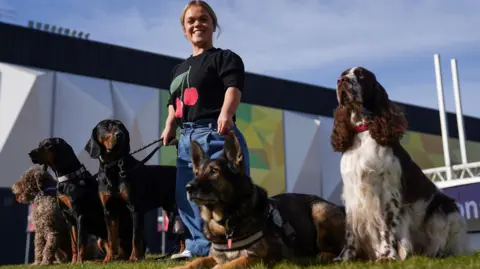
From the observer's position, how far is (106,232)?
26.3ft

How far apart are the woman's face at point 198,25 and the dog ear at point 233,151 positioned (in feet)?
5.21

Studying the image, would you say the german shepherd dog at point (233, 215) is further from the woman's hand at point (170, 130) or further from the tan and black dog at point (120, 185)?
the tan and black dog at point (120, 185)

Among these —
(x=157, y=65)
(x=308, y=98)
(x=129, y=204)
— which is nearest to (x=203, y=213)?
(x=129, y=204)

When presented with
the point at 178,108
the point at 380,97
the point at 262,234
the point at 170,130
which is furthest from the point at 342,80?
the point at 170,130

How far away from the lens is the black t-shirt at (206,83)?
18.0ft

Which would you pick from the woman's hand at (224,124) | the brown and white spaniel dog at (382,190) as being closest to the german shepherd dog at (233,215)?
the woman's hand at (224,124)

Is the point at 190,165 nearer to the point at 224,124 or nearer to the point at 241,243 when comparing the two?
the point at 224,124

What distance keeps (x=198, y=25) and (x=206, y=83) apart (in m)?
0.68

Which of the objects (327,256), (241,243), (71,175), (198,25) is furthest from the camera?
(71,175)

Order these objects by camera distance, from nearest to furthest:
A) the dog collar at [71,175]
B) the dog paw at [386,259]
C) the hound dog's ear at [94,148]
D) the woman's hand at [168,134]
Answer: the dog paw at [386,259] → the woman's hand at [168,134] → the hound dog's ear at [94,148] → the dog collar at [71,175]

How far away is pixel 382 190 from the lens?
4.70 meters

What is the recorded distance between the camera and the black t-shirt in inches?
216

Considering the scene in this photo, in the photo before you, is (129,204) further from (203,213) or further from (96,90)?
(96,90)

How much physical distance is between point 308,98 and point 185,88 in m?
33.2
